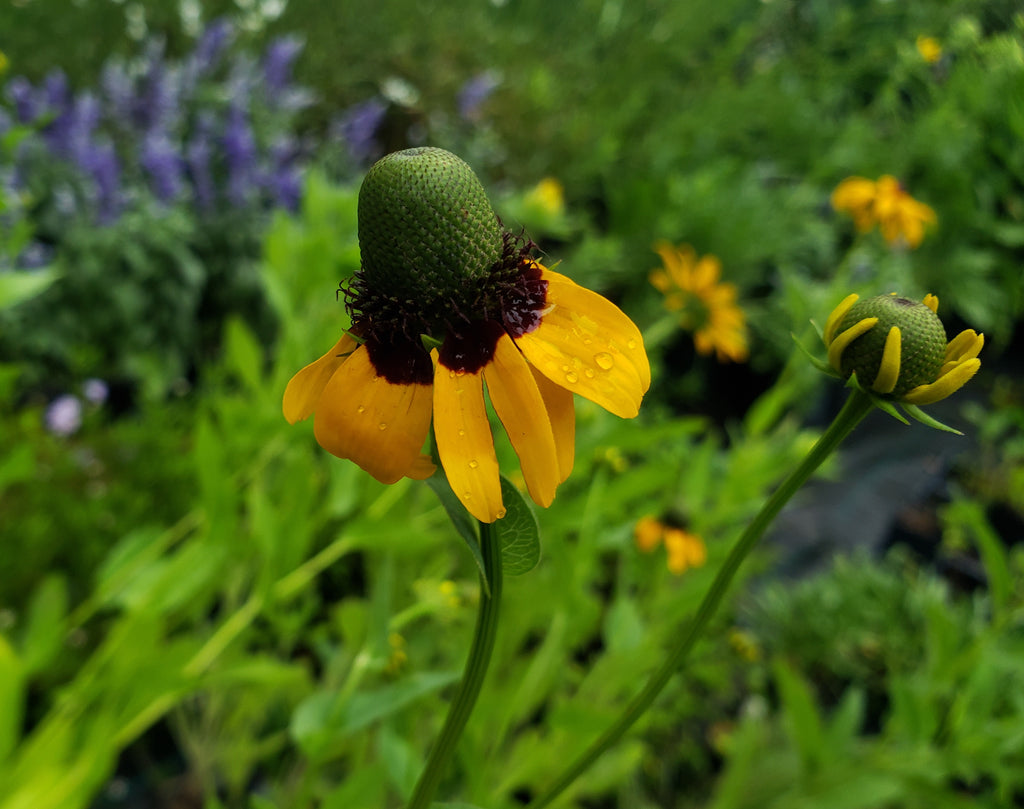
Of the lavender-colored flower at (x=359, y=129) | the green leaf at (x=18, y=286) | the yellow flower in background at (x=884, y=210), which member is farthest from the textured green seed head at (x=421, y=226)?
the lavender-colored flower at (x=359, y=129)

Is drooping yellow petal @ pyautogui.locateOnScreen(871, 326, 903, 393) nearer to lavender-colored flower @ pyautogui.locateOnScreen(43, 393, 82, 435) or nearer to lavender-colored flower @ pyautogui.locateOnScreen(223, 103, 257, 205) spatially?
lavender-colored flower @ pyautogui.locateOnScreen(43, 393, 82, 435)

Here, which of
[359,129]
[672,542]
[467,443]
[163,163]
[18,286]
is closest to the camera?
[467,443]

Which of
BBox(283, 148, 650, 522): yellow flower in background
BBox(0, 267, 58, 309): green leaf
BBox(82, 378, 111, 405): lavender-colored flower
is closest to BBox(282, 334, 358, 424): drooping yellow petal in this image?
BBox(283, 148, 650, 522): yellow flower in background

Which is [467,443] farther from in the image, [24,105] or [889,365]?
[24,105]

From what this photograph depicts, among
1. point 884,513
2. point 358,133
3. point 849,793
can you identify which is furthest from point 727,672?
point 358,133

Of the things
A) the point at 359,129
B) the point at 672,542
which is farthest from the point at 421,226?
the point at 359,129

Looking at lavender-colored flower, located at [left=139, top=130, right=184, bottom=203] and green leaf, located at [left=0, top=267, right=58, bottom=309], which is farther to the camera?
lavender-colored flower, located at [left=139, top=130, right=184, bottom=203]
